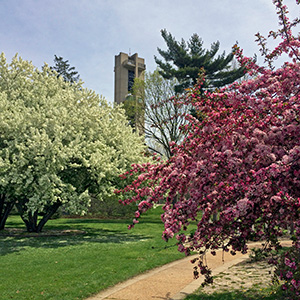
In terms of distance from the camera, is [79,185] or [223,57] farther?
[223,57]

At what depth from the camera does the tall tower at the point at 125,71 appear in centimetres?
6450

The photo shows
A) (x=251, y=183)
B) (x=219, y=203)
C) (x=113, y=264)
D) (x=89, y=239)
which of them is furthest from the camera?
(x=89, y=239)

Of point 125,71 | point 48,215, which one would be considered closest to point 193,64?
point 48,215

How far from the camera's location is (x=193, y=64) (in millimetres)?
34406

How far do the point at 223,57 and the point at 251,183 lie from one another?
3170 centimetres

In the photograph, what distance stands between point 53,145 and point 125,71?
171 feet

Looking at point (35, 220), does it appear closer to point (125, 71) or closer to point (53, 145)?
point (53, 145)

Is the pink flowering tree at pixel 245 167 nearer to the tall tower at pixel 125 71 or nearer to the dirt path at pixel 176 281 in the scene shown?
the dirt path at pixel 176 281

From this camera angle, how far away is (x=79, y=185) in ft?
61.7

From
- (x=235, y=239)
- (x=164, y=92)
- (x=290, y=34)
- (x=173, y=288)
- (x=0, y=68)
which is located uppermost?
(x=164, y=92)

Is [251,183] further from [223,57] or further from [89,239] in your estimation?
[223,57]

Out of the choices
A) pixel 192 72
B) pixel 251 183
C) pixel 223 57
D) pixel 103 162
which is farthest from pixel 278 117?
pixel 223 57

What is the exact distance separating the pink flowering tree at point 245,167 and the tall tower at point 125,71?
2297 inches

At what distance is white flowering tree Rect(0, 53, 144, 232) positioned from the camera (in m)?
16.0
